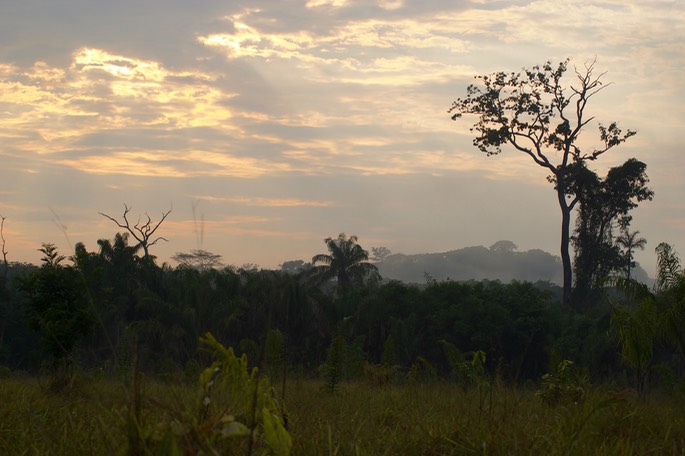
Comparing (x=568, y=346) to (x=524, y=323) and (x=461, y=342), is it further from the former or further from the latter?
(x=461, y=342)

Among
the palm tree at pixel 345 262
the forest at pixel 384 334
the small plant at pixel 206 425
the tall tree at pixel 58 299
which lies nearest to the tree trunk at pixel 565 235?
the forest at pixel 384 334

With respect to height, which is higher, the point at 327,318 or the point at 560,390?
the point at 560,390

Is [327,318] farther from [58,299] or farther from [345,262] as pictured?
[58,299]

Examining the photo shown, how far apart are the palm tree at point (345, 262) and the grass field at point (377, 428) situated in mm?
38585

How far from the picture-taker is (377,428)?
568 centimetres

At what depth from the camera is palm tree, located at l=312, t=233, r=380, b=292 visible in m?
46.6

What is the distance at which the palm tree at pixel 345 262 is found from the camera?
46625mm

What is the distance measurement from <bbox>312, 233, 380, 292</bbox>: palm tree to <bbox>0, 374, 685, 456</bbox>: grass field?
A: 127ft

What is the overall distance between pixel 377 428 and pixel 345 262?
136 feet

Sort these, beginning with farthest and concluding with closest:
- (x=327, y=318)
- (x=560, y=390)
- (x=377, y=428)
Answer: (x=327, y=318) < (x=560, y=390) < (x=377, y=428)

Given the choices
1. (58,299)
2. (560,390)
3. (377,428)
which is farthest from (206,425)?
(58,299)

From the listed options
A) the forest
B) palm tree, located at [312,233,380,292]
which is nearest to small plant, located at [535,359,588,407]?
the forest

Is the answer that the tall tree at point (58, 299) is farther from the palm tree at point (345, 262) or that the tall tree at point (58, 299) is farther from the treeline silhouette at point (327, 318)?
the palm tree at point (345, 262)

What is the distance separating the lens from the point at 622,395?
3.53 m
